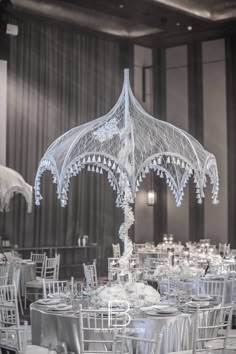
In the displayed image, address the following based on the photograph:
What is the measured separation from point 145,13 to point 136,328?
10.4 m

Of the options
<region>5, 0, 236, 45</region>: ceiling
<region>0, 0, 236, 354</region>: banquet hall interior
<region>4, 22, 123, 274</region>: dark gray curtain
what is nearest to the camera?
<region>0, 0, 236, 354</region>: banquet hall interior

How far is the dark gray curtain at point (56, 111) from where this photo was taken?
558 inches

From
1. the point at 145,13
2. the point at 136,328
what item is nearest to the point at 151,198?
the point at 145,13

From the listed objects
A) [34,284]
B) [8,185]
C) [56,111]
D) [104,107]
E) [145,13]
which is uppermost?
[145,13]

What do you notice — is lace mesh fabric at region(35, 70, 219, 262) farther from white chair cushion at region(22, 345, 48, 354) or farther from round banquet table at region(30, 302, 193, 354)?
white chair cushion at region(22, 345, 48, 354)

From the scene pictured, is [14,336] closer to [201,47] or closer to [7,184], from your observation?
[7,184]

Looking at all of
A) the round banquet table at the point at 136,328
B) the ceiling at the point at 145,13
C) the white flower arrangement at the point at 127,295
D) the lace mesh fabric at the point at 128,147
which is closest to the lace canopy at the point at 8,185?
the lace mesh fabric at the point at 128,147

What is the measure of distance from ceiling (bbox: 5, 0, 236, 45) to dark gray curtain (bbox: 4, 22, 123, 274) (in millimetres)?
361

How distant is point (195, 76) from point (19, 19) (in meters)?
4.55

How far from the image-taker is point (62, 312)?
5.71m

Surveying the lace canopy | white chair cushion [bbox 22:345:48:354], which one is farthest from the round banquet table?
the lace canopy

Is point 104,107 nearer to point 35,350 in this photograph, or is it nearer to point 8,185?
point 8,185

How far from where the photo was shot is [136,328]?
17.7 feet

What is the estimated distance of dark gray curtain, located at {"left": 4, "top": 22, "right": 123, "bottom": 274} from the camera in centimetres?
1417
